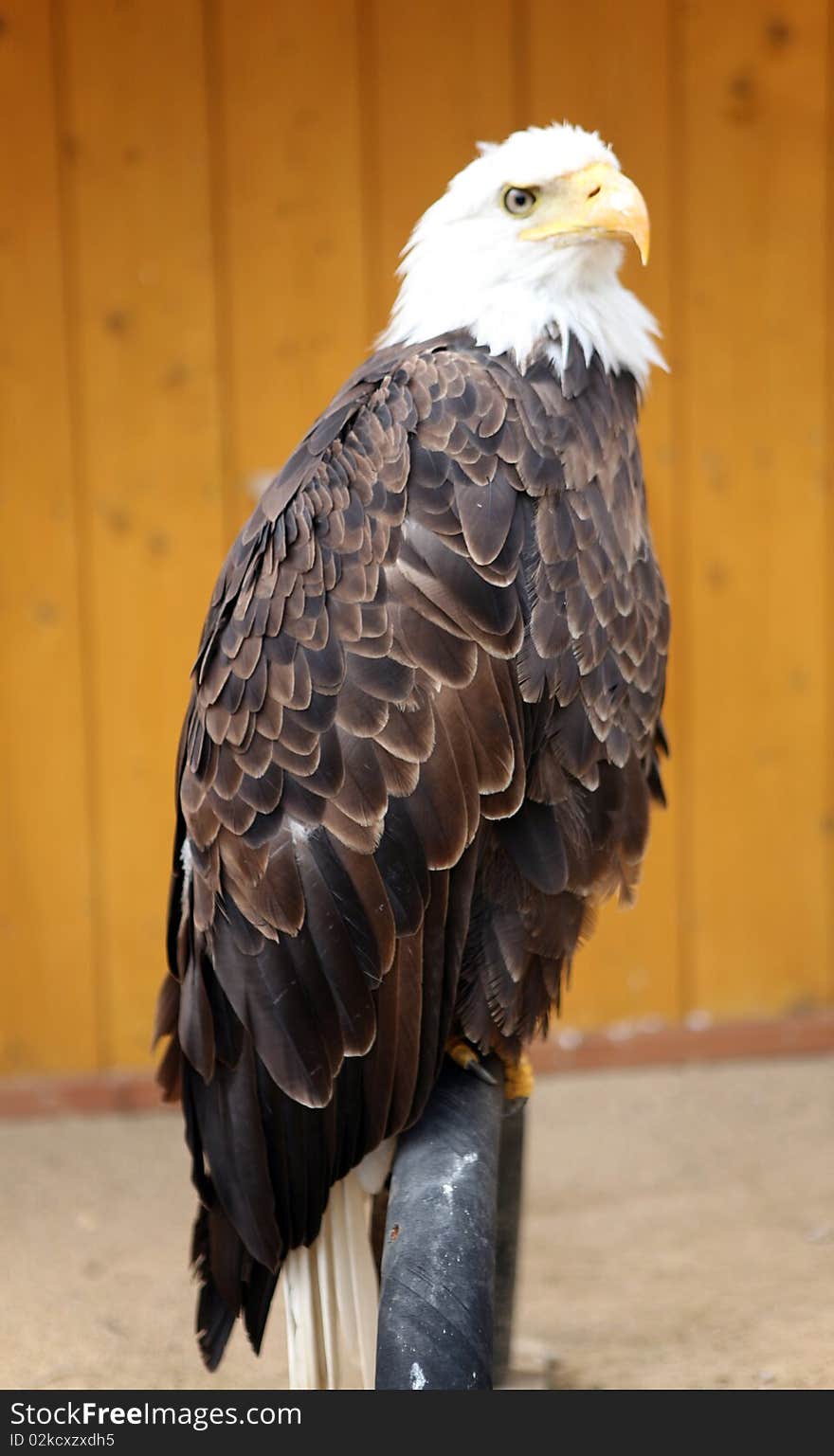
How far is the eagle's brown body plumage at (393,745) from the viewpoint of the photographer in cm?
187

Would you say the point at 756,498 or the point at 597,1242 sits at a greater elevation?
the point at 756,498

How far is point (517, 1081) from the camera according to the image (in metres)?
2.23

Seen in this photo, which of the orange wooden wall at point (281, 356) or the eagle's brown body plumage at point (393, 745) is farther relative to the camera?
the orange wooden wall at point (281, 356)

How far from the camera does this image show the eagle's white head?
76.7 inches

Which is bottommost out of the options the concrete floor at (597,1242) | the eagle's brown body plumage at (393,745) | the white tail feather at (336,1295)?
the concrete floor at (597,1242)

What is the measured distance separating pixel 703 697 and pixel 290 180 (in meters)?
1.45

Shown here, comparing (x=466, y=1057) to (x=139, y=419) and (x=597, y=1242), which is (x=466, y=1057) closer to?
(x=597, y=1242)

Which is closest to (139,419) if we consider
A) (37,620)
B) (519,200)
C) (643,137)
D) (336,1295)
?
(37,620)

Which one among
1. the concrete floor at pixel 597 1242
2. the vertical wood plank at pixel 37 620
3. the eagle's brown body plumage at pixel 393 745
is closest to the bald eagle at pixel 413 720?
the eagle's brown body plumage at pixel 393 745

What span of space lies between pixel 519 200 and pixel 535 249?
62 mm

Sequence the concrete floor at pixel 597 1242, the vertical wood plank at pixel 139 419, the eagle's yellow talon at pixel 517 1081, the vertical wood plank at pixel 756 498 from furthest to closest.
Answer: the vertical wood plank at pixel 756 498
the vertical wood plank at pixel 139 419
the concrete floor at pixel 597 1242
the eagle's yellow talon at pixel 517 1081

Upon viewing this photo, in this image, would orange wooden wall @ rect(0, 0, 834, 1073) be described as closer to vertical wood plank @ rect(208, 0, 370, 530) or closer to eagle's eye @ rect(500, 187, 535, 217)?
vertical wood plank @ rect(208, 0, 370, 530)

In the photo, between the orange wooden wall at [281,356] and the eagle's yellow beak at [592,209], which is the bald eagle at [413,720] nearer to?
the eagle's yellow beak at [592,209]
